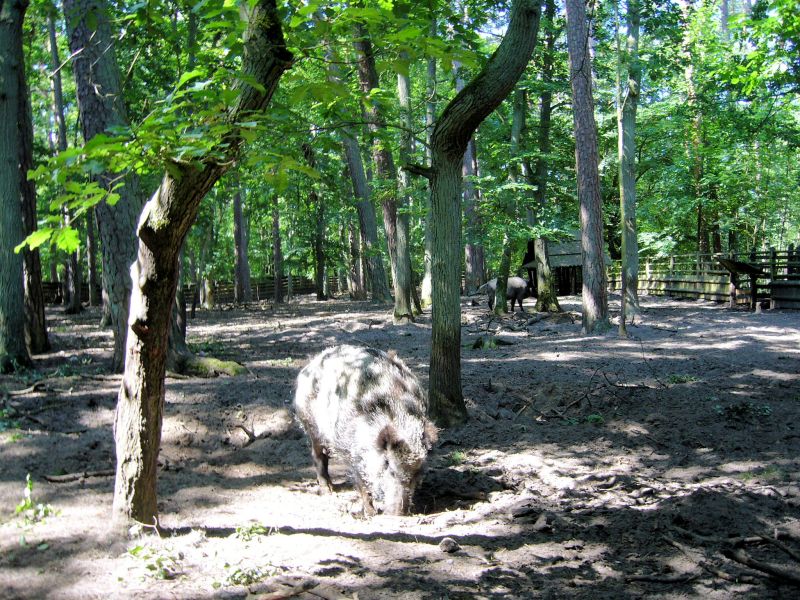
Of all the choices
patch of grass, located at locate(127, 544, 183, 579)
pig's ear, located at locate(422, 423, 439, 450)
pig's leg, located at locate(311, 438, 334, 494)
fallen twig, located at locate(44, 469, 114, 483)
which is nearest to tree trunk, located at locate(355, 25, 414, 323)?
pig's leg, located at locate(311, 438, 334, 494)

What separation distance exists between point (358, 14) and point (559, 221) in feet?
62.5

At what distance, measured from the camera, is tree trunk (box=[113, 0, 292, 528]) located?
3361 mm

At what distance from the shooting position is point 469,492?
580cm

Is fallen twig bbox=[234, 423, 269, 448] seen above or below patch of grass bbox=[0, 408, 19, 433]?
below

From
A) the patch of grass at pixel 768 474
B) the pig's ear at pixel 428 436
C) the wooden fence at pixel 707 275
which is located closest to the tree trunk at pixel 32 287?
the pig's ear at pixel 428 436

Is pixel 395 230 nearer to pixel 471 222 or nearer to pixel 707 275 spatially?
pixel 471 222

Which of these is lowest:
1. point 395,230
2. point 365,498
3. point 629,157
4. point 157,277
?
point 365,498

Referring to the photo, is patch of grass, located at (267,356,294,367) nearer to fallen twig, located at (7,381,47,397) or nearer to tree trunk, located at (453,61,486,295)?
fallen twig, located at (7,381,47,397)

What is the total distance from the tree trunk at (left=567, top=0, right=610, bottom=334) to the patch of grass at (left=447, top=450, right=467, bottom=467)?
27.1 feet

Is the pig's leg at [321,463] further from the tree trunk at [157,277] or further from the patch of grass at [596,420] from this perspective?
the patch of grass at [596,420]

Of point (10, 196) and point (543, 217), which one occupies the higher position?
point (543, 217)

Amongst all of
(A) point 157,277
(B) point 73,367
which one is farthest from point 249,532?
(B) point 73,367

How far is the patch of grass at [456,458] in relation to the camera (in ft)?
21.4

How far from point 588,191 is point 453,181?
8232 millimetres
